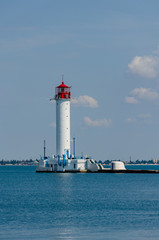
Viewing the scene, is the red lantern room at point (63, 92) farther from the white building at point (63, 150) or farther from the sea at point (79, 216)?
the sea at point (79, 216)

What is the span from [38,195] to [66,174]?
6038cm

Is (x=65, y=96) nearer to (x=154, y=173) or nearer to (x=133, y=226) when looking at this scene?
(x=154, y=173)

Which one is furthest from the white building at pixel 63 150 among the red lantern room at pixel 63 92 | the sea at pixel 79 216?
the sea at pixel 79 216

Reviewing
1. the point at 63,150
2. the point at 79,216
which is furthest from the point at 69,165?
the point at 79,216

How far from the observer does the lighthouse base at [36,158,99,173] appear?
478 feet

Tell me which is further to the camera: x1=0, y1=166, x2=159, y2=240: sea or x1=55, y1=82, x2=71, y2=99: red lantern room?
x1=55, y1=82, x2=71, y2=99: red lantern room

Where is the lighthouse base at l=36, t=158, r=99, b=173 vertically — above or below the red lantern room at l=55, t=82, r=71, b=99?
below

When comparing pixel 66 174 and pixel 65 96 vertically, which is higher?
pixel 65 96

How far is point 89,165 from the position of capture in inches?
5945

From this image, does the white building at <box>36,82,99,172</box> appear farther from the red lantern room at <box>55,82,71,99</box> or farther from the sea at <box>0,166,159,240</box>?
the sea at <box>0,166,159,240</box>

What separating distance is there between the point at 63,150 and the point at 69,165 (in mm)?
6780

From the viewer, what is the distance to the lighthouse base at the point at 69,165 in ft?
478

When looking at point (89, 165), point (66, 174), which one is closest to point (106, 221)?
point (66, 174)

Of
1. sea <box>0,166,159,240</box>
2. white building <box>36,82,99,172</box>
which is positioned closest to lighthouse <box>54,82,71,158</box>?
white building <box>36,82,99,172</box>
